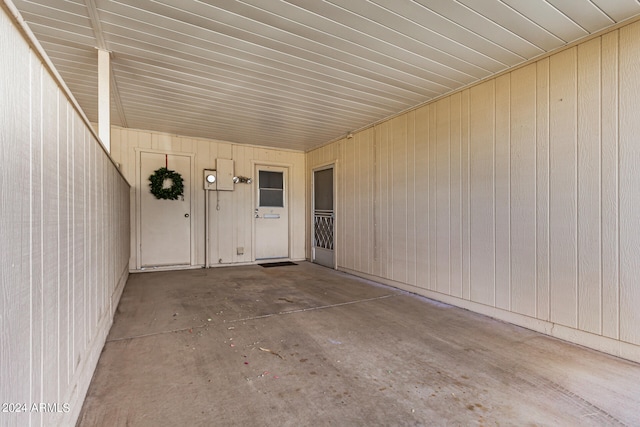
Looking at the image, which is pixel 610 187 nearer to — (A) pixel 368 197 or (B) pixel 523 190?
(B) pixel 523 190

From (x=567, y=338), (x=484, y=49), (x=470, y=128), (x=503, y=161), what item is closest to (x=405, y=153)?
(x=470, y=128)

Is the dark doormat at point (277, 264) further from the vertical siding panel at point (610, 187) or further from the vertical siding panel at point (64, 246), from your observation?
the vertical siding panel at point (610, 187)

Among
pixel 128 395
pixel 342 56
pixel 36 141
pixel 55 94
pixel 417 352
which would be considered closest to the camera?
pixel 36 141

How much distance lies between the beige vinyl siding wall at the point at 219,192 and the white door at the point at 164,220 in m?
0.10

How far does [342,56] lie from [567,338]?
10.0 ft

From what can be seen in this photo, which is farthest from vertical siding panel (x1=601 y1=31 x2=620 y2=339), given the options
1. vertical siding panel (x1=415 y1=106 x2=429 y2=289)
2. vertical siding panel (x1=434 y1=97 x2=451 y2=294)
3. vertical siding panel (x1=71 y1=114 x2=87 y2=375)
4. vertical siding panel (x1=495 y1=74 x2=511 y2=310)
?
vertical siding panel (x1=71 y1=114 x2=87 y2=375)

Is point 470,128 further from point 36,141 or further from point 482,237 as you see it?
point 36,141

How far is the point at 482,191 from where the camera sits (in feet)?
10.2

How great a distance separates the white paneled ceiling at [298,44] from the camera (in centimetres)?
205

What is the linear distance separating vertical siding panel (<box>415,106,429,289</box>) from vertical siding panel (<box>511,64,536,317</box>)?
3.29ft

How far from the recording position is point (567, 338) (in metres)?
2.45

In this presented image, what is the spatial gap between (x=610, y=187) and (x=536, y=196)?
493 mm

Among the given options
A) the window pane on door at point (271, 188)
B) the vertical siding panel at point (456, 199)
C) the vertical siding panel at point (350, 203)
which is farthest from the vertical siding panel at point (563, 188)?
the window pane on door at point (271, 188)

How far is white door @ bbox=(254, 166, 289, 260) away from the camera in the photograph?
245 inches
